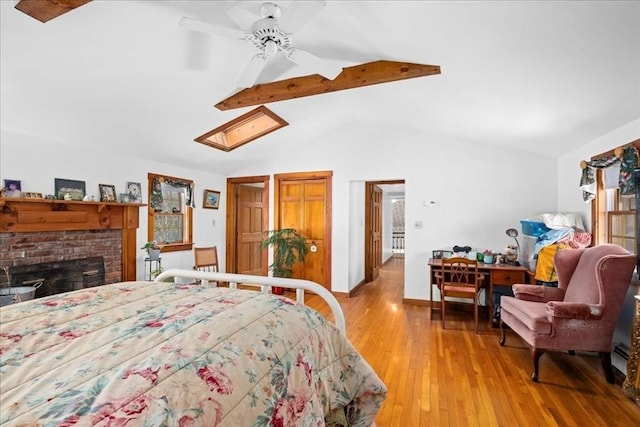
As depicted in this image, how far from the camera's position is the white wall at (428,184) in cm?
405

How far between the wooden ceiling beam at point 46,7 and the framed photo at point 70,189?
194cm

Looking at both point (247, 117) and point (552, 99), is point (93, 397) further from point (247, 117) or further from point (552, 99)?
point (247, 117)

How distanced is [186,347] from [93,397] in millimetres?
251

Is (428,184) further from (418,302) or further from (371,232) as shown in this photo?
(371,232)

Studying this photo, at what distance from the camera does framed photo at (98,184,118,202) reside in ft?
11.8

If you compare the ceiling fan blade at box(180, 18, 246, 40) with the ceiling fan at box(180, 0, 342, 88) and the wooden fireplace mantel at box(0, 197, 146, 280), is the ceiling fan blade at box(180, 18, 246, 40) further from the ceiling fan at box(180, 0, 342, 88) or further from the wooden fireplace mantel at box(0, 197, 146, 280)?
the wooden fireplace mantel at box(0, 197, 146, 280)

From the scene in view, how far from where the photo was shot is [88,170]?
349cm

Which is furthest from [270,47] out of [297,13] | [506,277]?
[506,277]

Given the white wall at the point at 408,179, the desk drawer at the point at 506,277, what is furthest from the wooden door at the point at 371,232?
the desk drawer at the point at 506,277

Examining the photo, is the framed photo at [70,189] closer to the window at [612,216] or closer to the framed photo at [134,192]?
the framed photo at [134,192]

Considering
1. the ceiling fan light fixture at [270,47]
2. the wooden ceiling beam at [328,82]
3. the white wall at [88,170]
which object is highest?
the wooden ceiling beam at [328,82]

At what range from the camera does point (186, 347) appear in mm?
918

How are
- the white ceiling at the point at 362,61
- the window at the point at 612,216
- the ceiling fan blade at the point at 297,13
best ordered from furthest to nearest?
the window at the point at 612,216, the white ceiling at the point at 362,61, the ceiling fan blade at the point at 297,13

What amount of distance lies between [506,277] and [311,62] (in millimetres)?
3248
